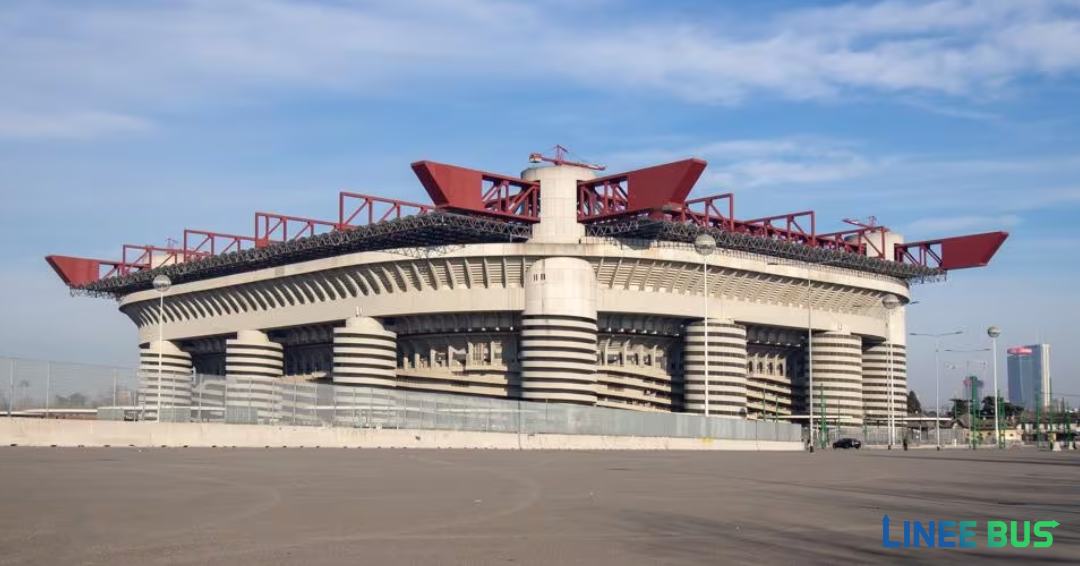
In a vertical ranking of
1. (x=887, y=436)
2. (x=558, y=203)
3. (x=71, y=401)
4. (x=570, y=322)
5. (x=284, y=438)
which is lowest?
(x=887, y=436)

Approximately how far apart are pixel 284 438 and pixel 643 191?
120 feet

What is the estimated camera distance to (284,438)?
188ft

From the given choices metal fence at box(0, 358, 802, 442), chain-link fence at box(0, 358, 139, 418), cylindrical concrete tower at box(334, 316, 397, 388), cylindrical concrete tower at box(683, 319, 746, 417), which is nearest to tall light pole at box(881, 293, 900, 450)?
cylindrical concrete tower at box(683, 319, 746, 417)

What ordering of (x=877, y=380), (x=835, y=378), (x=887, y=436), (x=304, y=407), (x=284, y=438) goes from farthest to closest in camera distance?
(x=877, y=380)
(x=887, y=436)
(x=835, y=378)
(x=304, y=407)
(x=284, y=438)

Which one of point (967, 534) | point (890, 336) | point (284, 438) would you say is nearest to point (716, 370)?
point (890, 336)

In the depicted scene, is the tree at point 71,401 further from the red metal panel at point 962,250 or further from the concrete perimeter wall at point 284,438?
the red metal panel at point 962,250

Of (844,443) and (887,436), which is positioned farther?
(887,436)

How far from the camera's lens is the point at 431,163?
81.5 m

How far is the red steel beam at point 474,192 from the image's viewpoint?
270 ft

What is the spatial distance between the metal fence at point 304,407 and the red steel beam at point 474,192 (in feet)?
65.6

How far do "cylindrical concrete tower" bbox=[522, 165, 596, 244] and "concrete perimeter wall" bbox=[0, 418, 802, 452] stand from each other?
22167 millimetres

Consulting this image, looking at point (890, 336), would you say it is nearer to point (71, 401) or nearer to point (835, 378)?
point (835, 378)

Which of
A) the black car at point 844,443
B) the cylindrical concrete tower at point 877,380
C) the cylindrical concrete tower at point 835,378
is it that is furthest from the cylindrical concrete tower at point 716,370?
the cylindrical concrete tower at point 877,380

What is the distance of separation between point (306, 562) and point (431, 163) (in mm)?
68533
